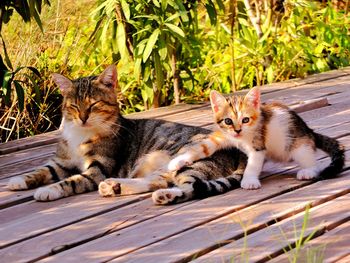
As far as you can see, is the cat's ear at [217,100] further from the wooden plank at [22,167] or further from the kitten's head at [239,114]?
the wooden plank at [22,167]

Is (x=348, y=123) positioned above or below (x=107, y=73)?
below

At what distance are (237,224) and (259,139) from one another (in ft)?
2.57

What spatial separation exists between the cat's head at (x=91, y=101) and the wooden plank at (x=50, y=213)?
51 centimetres

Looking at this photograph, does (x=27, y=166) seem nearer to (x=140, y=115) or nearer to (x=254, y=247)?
(x=140, y=115)

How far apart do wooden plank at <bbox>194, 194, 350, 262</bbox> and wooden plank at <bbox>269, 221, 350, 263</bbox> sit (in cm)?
5

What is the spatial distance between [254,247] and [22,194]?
1.57 metres

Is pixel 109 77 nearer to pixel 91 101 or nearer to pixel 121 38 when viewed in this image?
pixel 91 101

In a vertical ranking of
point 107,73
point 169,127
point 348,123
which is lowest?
point 348,123

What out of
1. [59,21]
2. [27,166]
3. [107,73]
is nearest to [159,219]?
[107,73]

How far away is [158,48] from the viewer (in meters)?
6.14

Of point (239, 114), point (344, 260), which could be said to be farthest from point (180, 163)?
point (344, 260)

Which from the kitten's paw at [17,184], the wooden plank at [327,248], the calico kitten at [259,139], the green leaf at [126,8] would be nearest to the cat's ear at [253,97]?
the calico kitten at [259,139]

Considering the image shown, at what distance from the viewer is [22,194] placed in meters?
4.29

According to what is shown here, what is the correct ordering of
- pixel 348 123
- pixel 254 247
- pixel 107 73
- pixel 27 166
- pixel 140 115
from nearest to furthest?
pixel 254 247 < pixel 107 73 < pixel 27 166 < pixel 348 123 < pixel 140 115
